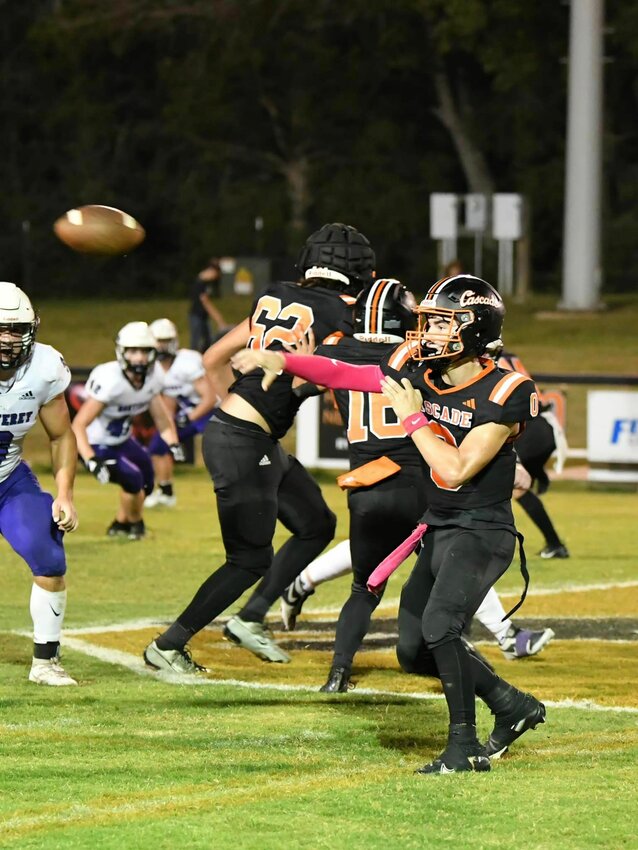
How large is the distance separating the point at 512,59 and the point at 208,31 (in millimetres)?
9624

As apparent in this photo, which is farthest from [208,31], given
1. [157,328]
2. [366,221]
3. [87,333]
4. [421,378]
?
[421,378]

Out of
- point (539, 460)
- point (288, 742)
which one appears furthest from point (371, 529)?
point (539, 460)

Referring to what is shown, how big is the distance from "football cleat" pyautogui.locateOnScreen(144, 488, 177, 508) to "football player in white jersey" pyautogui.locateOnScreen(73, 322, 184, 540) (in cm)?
201

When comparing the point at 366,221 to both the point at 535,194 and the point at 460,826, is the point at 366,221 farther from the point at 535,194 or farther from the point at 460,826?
the point at 460,826

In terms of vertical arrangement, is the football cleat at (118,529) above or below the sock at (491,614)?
below

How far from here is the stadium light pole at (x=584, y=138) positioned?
29.1 metres

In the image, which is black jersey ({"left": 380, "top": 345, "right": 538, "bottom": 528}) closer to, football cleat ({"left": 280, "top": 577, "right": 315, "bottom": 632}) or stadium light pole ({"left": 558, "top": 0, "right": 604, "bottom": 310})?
football cleat ({"left": 280, "top": 577, "right": 315, "bottom": 632})

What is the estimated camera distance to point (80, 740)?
21.8ft

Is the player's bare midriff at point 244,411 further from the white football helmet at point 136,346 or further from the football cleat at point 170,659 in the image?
the white football helmet at point 136,346

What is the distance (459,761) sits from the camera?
6.02m

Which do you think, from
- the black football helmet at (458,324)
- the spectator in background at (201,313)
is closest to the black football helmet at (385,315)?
the black football helmet at (458,324)

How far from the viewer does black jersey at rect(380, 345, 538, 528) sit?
6.16 m

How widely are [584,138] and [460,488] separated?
79.1 ft

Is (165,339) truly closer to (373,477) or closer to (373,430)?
(373,430)
